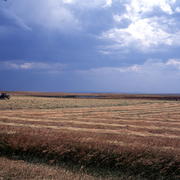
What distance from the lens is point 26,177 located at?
22.1ft

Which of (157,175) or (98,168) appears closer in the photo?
(157,175)

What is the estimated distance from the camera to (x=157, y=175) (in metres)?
6.37

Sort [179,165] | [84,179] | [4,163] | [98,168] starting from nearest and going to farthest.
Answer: [179,165] → [84,179] → [98,168] → [4,163]

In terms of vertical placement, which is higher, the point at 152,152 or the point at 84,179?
the point at 152,152

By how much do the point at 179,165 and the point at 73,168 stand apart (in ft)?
9.82

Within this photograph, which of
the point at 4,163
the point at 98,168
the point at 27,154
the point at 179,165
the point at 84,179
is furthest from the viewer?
the point at 27,154

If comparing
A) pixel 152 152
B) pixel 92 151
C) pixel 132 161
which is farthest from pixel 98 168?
pixel 152 152

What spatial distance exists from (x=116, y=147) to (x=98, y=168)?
0.80m

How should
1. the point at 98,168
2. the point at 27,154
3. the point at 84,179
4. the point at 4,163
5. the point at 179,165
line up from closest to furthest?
the point at 179,165 < the point at 84,179 < the point at 98,168 < the point at 4,163 < the point at 27,154

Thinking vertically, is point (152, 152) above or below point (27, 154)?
above

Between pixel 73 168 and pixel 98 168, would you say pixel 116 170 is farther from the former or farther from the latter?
pixel 73 168

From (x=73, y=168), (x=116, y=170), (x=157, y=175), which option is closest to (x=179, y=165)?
(x=157, y=175)

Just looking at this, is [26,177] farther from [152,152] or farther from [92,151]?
[152,152]

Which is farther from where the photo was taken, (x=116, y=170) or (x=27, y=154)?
(x=27, y=154)
